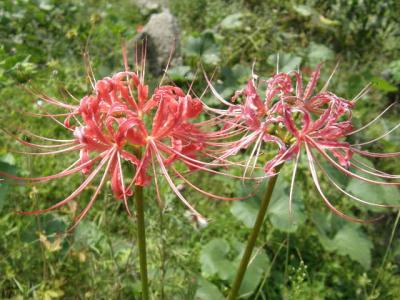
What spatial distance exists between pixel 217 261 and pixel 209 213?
24.7 inches

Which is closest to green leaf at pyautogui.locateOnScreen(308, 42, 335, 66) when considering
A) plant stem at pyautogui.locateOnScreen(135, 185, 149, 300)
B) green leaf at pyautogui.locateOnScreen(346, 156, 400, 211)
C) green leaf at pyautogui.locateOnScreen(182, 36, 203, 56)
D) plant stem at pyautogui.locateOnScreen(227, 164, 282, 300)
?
green leaf at pyautogui.locateOnScreen(182, 36, 203, 56)

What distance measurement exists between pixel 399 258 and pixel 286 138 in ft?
6.08

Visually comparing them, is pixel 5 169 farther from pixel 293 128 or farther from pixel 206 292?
pixel 293 128

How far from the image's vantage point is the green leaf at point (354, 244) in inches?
95.8

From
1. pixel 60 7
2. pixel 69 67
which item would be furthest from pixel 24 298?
pixel 60 7

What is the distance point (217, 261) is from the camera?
2307mm

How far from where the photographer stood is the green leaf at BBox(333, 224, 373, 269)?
2.43 m

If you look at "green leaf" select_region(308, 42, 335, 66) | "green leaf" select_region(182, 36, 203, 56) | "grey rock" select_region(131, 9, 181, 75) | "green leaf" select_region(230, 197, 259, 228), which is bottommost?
"grey rock" select_region(131, 9, 181, 75)

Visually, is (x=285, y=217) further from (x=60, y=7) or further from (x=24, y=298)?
(x=60, y=7)

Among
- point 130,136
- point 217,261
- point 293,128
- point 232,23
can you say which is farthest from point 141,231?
point 232,23

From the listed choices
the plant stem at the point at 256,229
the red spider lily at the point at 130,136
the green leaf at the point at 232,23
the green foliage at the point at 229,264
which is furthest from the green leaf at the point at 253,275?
the green leaf at the point at 232,23

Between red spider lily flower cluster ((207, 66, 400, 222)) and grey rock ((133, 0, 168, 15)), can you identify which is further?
grey rock ((133, 0, 168, 15))

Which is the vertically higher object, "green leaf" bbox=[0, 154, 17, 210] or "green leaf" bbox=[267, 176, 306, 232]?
"green leaf" bbox=[0, 154, 17, 210]

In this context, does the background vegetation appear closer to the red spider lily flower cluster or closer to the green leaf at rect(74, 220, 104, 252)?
the green leaf at rect(74, 220, 104, 252)
